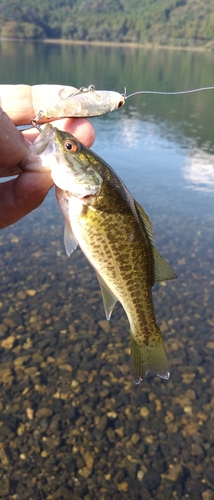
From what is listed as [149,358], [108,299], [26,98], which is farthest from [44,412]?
[26,98]

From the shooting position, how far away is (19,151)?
3135 millimetres

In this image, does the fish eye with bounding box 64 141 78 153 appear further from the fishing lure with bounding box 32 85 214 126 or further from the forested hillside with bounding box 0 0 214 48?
the forested hillside with bounding box 0 0 214 48

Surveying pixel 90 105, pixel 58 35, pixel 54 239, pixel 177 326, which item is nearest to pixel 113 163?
pixel 54 239

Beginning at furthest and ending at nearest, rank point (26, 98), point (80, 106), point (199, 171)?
point (199, 171)
point (26, 98)
point (80, 106)

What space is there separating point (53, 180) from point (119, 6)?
8123 inches

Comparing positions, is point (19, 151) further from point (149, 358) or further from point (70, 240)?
point (149, 358)

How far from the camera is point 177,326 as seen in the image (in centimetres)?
905

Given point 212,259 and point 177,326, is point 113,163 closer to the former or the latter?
point 212,259

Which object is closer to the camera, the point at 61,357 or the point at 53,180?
the point at 53,180

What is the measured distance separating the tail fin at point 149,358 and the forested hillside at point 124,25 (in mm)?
123469

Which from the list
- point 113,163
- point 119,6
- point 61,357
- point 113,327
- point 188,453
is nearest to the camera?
point 188,453

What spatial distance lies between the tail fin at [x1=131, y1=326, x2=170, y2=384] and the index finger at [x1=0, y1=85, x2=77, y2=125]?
2153 mm

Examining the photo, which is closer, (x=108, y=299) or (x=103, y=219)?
(x=103, y=219)

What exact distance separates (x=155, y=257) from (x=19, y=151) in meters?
1.27
